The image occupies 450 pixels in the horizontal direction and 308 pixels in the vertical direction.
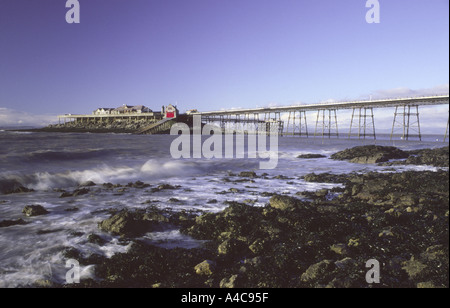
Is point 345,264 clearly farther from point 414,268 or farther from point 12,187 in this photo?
point 12,187

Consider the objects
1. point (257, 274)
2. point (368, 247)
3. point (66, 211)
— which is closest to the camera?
point (257, 274)

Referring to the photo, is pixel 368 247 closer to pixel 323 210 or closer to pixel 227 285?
pixel 323 210

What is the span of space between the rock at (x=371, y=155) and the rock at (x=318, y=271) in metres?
20.1

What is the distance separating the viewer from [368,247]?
5.73 metres

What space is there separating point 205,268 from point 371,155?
22.9 m

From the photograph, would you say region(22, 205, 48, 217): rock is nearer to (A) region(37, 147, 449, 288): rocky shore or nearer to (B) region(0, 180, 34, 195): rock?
(A) region(37, 147, 449, 288): rocky shore

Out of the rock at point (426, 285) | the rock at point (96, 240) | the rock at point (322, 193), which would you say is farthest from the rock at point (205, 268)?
the rock at point (322, 193)

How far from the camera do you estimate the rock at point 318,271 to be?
4.60 metres

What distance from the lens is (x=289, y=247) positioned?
5793mm

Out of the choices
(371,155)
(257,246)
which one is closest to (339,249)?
(257,246)

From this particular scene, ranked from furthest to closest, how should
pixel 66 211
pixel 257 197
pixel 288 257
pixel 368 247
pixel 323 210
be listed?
pixel 257 197 < pixel 66 211 < pixel 323 210 < pixel 368 247 < pixel 288 257
